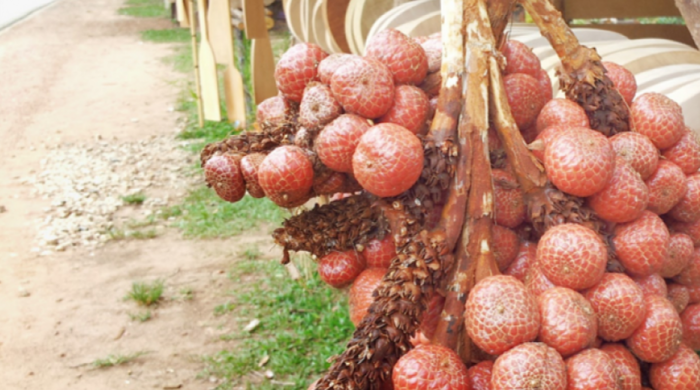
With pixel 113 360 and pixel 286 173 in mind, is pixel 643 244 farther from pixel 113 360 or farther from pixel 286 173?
pixel 113 360

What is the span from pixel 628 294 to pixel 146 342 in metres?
2.70

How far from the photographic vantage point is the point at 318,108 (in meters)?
1.04

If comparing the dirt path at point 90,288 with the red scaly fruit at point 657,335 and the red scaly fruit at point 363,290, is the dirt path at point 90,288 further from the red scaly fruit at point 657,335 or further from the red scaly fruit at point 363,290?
the red scaly fruit at point 657,335

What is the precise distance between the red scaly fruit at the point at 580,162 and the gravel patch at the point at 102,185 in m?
3.95

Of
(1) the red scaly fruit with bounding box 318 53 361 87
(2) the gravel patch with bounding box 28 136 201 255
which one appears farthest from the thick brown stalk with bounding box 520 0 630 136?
(2) the gravel patch with bounding box 28 136 201 255

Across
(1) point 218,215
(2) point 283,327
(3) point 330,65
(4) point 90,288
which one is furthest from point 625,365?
(1) point 218,215

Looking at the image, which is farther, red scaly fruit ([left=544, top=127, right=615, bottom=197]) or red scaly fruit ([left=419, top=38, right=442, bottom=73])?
red scaly fruit ([left=419, top=38, right=442, bottom=73])

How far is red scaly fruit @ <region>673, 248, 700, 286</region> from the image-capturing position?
1.11 meters

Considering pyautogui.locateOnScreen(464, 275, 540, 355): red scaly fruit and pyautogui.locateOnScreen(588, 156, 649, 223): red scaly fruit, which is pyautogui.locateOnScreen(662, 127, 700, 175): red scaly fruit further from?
pyautogui.locateOnScreen(464, 275, 540, 355): red scaly fruit

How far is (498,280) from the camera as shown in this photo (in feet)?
2.96

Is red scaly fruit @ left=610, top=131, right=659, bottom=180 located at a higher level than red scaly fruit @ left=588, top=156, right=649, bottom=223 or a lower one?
higher

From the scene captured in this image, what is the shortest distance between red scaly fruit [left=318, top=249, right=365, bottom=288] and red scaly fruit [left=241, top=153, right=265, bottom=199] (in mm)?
170

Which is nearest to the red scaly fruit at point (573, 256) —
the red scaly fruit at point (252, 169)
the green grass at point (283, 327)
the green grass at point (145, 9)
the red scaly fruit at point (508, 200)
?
the red scaly fruit at point (508, 200)

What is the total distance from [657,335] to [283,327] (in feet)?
8.03
